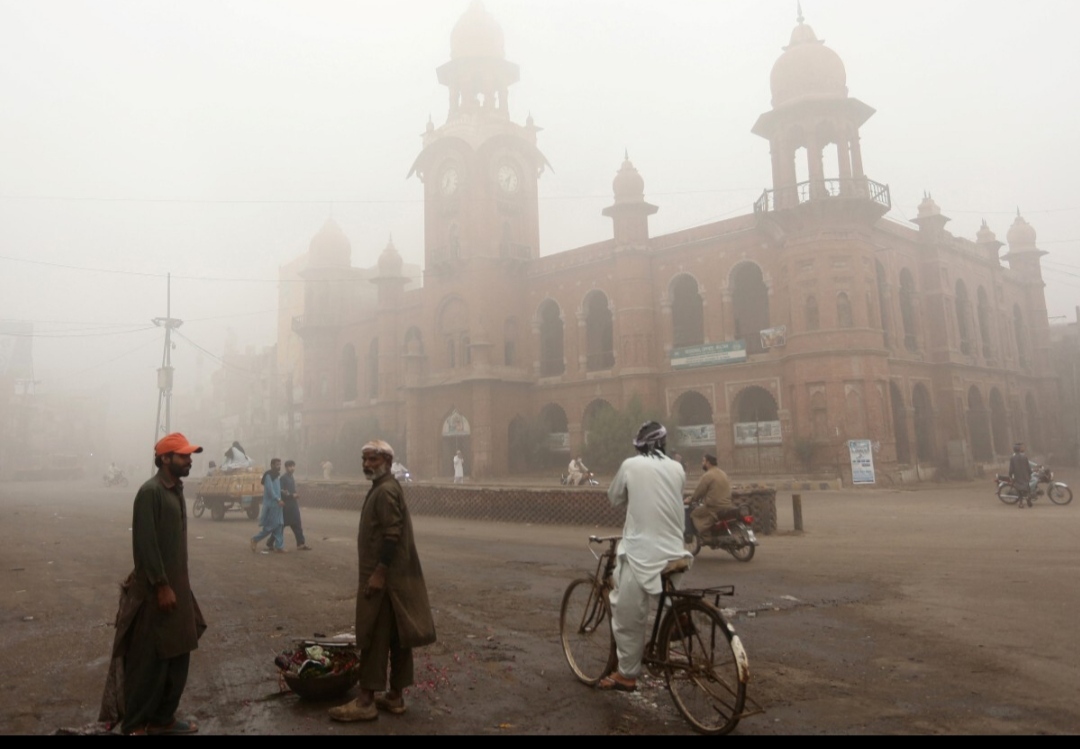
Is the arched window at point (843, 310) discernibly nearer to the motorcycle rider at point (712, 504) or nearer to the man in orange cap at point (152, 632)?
the motorcycle rider at point (712, 504)

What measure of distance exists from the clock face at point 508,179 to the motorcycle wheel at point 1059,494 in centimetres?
2857

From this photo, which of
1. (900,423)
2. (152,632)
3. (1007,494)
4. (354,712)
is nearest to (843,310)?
(900,423)

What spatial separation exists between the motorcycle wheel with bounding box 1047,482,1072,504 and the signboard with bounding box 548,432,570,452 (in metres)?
20.1

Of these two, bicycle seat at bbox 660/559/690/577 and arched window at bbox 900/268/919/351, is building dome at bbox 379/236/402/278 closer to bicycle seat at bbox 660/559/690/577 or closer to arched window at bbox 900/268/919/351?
arched window at bbox 900/268/919/351

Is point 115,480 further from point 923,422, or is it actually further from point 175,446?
point 175,446

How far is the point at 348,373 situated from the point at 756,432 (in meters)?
28.8

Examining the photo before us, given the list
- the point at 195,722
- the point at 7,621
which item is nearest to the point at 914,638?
the point at 195,722

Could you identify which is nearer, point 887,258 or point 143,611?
point 143,611

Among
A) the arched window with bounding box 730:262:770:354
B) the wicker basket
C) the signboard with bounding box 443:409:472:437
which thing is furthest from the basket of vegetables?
the signboard with bounding box 443:409:472:437

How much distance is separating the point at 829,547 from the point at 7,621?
34.1ft

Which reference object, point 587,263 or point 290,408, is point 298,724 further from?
point 290,408

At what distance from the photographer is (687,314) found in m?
34.8

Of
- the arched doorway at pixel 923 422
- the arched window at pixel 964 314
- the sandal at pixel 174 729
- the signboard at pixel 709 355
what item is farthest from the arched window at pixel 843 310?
the sandal at pixel 174 729

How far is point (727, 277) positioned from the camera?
30344mm
